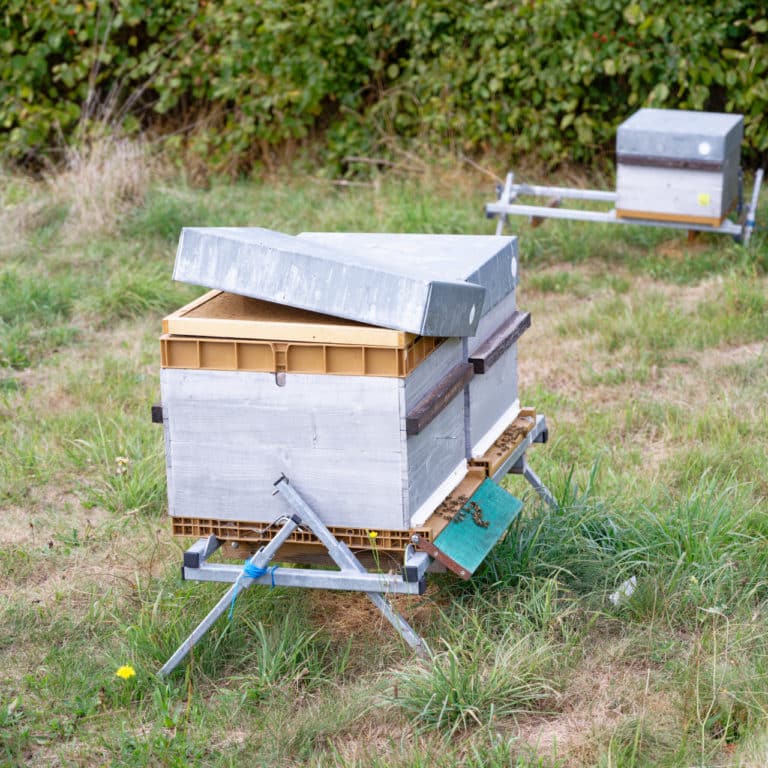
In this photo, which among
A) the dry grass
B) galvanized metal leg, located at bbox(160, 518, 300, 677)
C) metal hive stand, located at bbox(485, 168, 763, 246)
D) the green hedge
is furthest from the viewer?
the green hedge

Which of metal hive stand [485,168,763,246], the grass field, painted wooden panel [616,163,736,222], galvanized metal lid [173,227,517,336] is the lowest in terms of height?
the grass field

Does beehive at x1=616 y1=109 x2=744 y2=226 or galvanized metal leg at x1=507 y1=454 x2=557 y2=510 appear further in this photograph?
beehive at x1=616 y1=109 x2=744 y2=226

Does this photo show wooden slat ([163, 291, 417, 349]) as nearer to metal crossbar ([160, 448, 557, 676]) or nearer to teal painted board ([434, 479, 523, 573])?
metal crossbar ([160, 448, 557, 676])

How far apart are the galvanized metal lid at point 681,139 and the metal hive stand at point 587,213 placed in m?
0.40

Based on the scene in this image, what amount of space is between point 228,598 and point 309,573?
0.89 ft

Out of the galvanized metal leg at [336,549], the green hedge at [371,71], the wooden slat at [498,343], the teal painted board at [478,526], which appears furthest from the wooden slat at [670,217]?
the galvanized metal leg at [336,549]

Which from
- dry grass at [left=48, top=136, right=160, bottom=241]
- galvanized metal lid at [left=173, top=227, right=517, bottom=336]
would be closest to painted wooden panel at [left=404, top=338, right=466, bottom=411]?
galvanized metal lid at [left=173, top=227, right=517, bottom=336]

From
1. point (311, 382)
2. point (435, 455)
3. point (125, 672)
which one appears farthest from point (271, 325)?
point (125, 672)

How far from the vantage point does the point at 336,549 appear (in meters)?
3.63

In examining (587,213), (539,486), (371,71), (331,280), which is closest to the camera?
(331,280)

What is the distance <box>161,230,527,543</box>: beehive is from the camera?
3463 millimetres

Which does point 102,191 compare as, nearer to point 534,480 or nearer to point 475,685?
point 534,480

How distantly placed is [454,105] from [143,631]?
7075mm

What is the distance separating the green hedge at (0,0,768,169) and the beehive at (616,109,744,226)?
1511 mm
